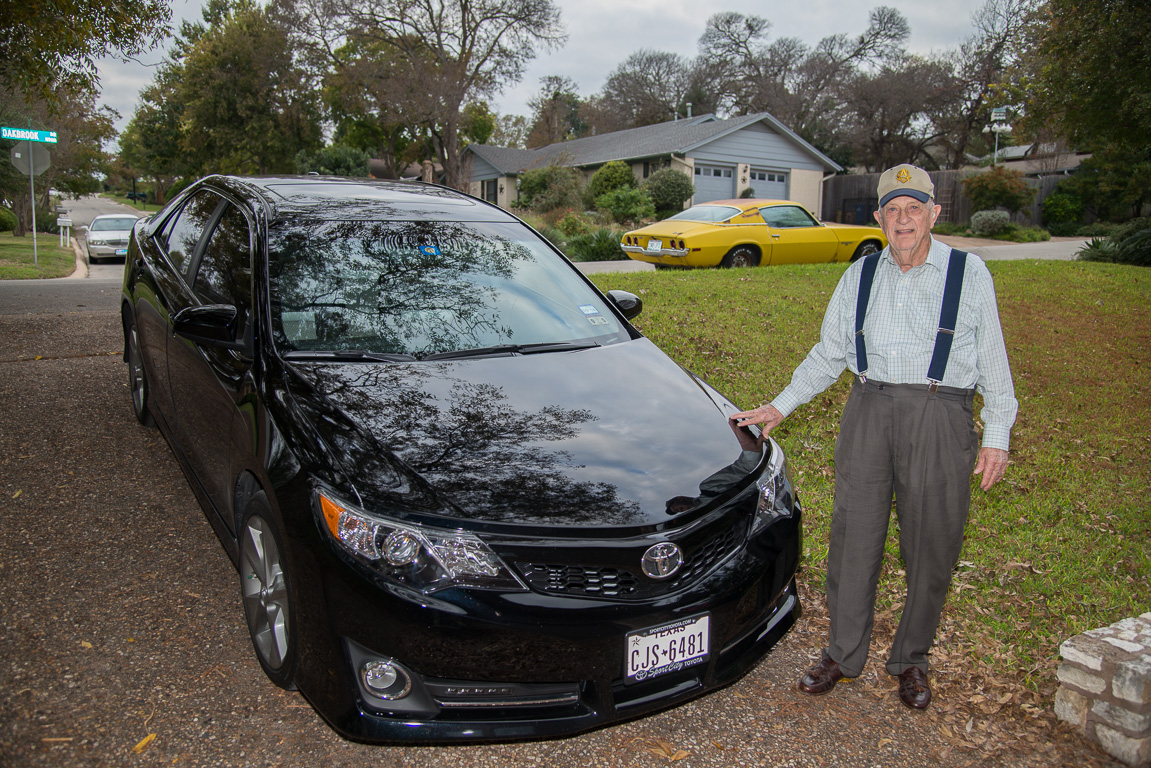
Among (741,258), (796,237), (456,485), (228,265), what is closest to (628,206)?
(796,237)

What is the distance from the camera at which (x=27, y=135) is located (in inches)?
638

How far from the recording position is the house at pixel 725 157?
32656 mm

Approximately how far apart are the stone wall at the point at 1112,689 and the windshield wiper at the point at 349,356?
2.63m

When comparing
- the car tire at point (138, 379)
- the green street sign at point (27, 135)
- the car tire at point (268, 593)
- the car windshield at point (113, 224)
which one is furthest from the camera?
the car windshield at point (113, 224)

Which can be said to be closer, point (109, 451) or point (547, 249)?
point (547, 249)

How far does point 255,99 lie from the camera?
4056 centimetres

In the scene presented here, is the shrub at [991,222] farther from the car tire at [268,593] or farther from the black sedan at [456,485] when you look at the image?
the car tire at [268,593]

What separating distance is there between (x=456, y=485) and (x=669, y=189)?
28271 millimetres

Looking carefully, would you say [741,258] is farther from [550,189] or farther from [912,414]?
[550,189]

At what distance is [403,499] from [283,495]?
0.45 metres

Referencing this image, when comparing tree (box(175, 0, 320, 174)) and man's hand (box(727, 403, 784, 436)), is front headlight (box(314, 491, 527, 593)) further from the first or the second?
tree (box(175, 0, 320, 174))

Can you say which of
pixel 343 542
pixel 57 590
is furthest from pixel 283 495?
pixel 57 590

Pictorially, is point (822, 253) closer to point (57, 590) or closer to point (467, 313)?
point (467, 313)

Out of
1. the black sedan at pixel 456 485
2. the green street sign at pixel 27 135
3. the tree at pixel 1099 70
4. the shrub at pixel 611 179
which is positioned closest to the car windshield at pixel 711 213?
the tree at pixel 1099 70
